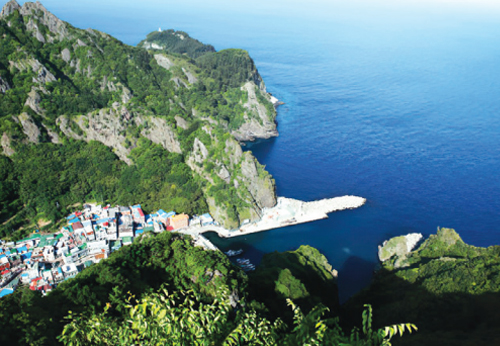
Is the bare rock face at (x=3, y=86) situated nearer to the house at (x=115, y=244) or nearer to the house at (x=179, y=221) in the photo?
the house at (x=115, y=244)

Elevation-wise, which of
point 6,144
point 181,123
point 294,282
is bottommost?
point 294,282

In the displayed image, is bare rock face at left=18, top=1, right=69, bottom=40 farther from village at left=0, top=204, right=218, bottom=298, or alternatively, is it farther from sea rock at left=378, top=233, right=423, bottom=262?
sea rock at left=378, top=233, right=423, bottom=262

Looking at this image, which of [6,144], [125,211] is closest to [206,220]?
[125,211]

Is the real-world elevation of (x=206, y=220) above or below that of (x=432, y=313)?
below

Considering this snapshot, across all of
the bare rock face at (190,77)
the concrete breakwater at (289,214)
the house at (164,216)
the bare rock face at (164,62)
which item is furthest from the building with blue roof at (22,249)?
the bare rock face at (190,77)

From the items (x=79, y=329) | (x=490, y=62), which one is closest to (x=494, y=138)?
(x=490, y=62)

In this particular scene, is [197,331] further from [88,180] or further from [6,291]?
[88,180]
